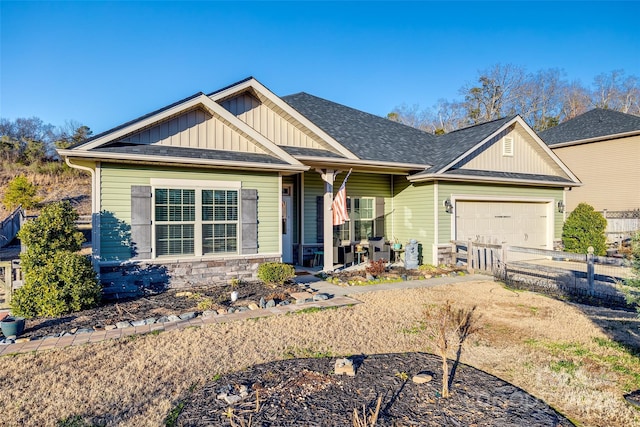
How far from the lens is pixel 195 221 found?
8211 mm

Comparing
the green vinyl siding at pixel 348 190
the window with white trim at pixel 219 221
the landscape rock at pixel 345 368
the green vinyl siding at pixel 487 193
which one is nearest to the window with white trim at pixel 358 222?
the green vinyl siding at pixel 348 190

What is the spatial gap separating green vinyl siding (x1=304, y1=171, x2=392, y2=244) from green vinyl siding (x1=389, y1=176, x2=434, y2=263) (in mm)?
287

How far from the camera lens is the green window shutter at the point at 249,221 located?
8.69 m

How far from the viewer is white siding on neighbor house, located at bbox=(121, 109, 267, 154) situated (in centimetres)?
807

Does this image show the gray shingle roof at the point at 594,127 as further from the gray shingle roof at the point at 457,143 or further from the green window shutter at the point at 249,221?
the green window shutter at the point at 249,221

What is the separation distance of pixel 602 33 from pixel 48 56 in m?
39.2

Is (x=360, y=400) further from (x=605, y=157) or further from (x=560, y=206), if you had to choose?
(x=605, y=157)

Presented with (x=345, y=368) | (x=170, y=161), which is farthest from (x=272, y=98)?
(x=345, y=368)

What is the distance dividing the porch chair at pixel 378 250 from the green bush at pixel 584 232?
23.3 feet

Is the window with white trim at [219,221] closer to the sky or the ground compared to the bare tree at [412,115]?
closer to the ground

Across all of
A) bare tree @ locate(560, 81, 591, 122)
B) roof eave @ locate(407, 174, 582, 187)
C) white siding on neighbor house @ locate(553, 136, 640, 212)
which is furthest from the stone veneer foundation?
bare tree @ locate(560, 81, 591, 122)

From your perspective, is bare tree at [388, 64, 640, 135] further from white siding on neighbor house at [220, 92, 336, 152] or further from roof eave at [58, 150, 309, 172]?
roof eave at [58, 150, 309, 172]

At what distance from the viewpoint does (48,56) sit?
14367 millimetres

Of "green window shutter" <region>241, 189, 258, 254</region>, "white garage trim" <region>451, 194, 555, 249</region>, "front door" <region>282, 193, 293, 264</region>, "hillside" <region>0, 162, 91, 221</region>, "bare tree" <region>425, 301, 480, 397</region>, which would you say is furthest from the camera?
"hillside" <region>0, 162, 91, 221</region>
